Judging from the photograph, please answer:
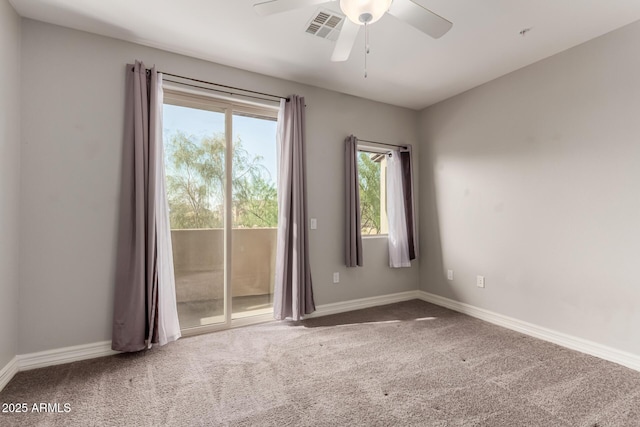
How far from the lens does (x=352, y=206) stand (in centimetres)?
369

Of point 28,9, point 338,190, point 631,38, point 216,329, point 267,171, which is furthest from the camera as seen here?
point 338,190

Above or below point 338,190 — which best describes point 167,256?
below

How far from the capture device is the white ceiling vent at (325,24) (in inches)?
90.7

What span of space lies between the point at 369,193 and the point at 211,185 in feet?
6.68

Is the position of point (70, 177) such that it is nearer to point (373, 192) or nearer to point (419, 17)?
point (419, 17)

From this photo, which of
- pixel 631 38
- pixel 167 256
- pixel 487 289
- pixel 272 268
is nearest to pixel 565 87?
pixel 631 38

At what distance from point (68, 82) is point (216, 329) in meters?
2.48

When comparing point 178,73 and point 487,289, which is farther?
point 487,289

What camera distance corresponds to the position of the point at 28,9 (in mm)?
2230

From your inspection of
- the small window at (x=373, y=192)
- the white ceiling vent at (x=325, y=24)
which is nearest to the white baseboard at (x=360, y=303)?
the small window at (x=373, y=192)

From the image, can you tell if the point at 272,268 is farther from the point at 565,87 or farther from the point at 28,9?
the point at 565,87

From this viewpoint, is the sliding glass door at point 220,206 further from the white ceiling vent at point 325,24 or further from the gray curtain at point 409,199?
the gray curtain at point 409,199

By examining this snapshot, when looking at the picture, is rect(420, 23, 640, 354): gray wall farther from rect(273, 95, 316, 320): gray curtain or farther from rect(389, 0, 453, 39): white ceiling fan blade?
rect(273, 95, 316, 320): gray curtain

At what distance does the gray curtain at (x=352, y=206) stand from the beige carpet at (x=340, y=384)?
3.29 feet
